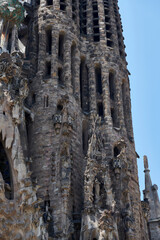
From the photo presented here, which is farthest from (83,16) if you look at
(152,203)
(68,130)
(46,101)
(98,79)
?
(152,203)

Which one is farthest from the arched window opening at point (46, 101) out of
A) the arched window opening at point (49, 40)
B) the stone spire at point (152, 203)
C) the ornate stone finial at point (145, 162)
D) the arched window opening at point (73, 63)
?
the ornate stone finial at point (145, 162)

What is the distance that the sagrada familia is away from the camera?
20953mm

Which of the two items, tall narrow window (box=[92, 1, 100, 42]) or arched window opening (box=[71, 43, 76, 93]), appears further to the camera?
tall narrow window (box=[92, 1, 100, 42])

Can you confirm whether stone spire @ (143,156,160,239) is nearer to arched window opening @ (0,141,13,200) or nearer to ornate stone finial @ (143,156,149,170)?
ornate stone finial @ (143,156,149,170)

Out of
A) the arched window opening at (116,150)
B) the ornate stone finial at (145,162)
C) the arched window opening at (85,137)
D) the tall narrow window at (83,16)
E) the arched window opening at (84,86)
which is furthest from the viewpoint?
the tall narrow window at (83,16)

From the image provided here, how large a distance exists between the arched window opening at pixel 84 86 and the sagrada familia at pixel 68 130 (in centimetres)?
6

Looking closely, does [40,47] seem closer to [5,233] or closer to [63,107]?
[63,107]

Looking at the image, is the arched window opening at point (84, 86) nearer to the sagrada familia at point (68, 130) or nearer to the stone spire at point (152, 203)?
the sagrada familia at point (68, 130)

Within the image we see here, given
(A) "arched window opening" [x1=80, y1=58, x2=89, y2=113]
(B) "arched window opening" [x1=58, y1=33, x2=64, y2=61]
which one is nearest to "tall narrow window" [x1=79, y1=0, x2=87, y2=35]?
(B) "arched window opening" [x1=58, y1=33, x2=64, y2=61]

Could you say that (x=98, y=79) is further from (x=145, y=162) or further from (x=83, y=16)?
(x=145, y=162)

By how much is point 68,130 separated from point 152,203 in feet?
28.2

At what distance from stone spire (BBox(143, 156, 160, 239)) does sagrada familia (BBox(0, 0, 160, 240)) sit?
0.06 meters

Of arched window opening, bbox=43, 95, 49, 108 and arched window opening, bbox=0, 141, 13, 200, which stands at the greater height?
arched window opening, bbox=43, 95, 49, 108

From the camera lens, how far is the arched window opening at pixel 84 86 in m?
28.8
